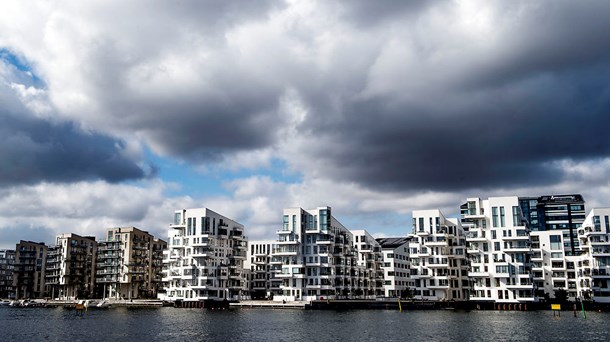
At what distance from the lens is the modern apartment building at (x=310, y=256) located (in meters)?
180

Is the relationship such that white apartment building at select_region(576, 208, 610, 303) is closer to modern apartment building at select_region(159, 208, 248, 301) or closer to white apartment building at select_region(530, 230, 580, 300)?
white apartment building at select_region(530, 230, 580, 300)

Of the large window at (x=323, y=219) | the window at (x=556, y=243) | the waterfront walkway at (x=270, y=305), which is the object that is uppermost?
the large window at (x=323, y=219)

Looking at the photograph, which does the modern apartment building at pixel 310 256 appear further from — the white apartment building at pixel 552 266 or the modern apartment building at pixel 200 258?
the white apartment building at pixel 552 266

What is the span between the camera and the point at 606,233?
156375 millimetres

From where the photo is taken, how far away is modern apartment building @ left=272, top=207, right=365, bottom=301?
179500 mm

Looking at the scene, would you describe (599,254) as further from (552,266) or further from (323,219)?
(323,219)

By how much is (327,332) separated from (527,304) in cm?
8047

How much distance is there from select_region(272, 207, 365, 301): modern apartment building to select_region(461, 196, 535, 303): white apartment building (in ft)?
139

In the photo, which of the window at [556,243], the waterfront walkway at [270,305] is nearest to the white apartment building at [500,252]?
the window at [556,243]

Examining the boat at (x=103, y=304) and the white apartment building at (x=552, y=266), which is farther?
the boat at (x=103, y=304)

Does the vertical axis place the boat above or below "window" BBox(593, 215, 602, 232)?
below

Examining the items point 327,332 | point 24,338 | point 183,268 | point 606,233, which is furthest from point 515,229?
point 24,338

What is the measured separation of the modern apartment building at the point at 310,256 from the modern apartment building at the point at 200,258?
19.8 meters

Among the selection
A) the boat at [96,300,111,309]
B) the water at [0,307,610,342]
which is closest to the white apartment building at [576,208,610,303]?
the water at [0,307,610,342]
